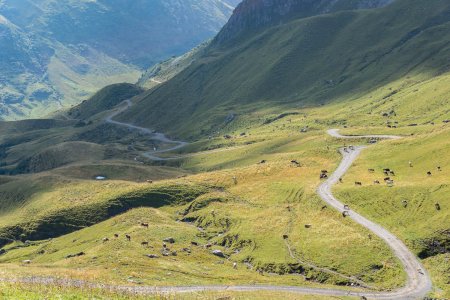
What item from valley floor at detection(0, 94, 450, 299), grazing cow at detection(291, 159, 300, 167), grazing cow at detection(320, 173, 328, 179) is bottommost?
valley floor at detection(0, 94, 450, 299)

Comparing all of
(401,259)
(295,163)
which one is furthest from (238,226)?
(295,163)

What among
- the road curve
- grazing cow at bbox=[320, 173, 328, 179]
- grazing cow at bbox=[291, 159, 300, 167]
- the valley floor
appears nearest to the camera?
the road curve

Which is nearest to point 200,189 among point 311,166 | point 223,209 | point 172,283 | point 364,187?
point 223,209

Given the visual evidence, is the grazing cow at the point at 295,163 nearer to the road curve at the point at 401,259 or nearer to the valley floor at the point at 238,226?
the valley floor at the point at 238,226

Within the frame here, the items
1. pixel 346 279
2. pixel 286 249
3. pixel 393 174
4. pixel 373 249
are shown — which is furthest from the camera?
pixel 393 174

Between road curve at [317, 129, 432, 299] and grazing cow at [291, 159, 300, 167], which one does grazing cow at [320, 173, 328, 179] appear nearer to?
road curve at [317, 129, 432, 299]

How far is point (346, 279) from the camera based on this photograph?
8831 centimetres

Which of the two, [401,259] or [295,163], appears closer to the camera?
[401,259]

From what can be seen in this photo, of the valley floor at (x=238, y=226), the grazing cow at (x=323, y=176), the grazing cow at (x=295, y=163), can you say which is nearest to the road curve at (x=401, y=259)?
the valley floor at (x=238, y=226)

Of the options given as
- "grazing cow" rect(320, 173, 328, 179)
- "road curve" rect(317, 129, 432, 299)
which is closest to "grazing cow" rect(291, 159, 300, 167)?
"grazing cow" rect(320, 173, 328, 179)

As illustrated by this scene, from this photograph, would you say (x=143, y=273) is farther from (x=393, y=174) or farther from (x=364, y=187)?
(x=393, y=174)

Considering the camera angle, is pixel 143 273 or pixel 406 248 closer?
pixel 143 273

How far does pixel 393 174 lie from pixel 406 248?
141 ft

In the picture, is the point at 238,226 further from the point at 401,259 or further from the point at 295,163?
the point at 295,163
